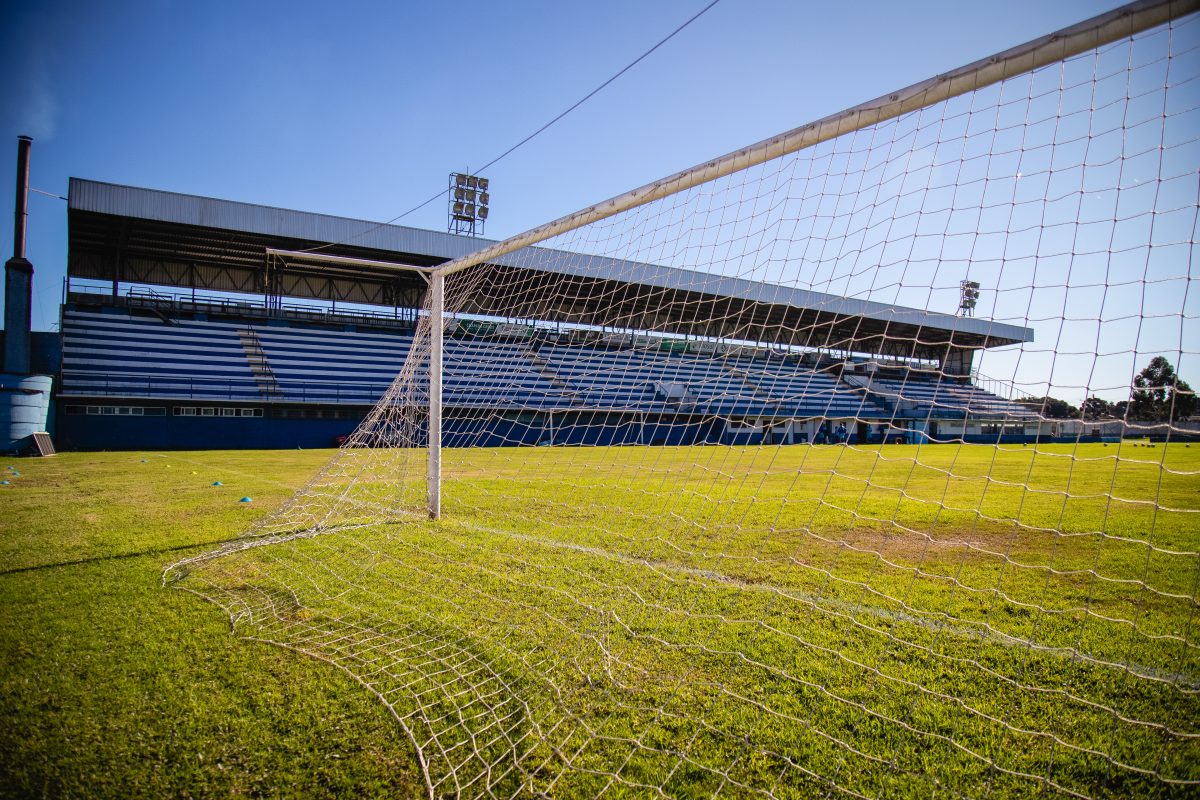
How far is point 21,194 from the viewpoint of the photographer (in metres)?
16.0

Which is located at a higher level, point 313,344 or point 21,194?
point 21,194

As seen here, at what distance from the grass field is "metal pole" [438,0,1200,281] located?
1.74 m

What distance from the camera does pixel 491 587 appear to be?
350 centimetres

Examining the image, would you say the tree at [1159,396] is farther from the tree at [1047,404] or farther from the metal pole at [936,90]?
the metal pole at [936,90]

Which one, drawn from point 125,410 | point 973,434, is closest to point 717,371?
point 125,410

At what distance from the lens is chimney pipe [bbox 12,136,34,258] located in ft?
52.0

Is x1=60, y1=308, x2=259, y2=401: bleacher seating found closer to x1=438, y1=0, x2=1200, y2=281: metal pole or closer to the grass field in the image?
the grass field

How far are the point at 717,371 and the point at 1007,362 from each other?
13103mm

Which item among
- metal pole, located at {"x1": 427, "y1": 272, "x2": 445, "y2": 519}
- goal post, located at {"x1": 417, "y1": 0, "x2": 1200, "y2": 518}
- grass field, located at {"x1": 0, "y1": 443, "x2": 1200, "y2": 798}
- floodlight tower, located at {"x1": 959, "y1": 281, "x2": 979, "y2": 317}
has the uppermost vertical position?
goal post, located at {"x1": 417, "y1": 0, "x2": 1200, "y2": 518}

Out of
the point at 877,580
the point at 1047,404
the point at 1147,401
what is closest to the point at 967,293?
the point at 1047,404

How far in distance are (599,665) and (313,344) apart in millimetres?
22374

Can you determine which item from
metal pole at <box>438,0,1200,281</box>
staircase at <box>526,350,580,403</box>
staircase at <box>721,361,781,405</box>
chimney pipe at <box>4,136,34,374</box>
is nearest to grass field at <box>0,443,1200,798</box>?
metal pole at <box>438,0,1200,281</box>

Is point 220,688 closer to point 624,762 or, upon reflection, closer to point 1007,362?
point 624,762

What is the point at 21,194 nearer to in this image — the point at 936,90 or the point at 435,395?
the point at 435,395
